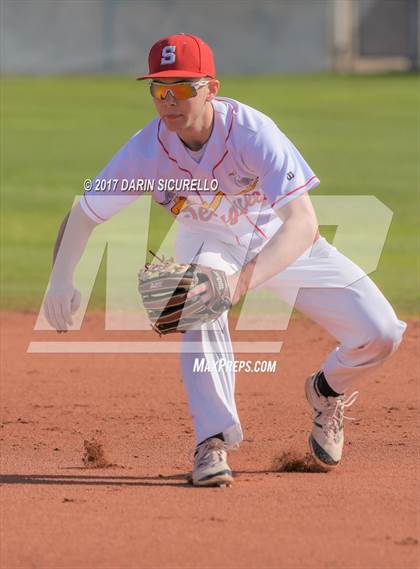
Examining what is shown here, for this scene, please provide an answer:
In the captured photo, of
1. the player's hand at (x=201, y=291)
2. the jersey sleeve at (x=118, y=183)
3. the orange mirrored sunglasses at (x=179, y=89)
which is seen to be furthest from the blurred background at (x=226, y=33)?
the player's hand at (x=201, y=291)

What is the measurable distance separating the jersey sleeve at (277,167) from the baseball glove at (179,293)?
0.47m

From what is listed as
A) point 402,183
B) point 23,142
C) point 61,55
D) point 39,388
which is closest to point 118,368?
point 39,388

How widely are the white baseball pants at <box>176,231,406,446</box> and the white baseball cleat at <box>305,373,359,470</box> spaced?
0.94ft

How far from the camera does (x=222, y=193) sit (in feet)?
18.3

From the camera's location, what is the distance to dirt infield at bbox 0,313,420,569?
4547 millimetres

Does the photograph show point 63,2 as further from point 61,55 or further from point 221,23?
point 221,23

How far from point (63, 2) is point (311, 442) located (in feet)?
113

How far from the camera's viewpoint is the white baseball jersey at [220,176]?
17.2ft

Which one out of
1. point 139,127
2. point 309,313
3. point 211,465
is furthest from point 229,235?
point 139,127

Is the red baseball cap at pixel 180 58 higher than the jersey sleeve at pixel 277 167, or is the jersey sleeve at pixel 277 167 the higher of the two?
the red baseball cap at pixel 180 58

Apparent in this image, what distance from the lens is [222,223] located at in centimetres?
564

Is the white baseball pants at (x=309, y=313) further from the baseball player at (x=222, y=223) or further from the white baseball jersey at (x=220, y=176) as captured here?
the white baseball jersey at (x=220, y=176)

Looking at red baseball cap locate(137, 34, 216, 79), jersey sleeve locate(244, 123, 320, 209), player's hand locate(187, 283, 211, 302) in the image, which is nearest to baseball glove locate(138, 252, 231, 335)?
player's hand locate(187, 283, 211, 302)

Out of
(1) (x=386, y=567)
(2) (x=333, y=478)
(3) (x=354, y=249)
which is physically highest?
(1) (x=386, y=567)
